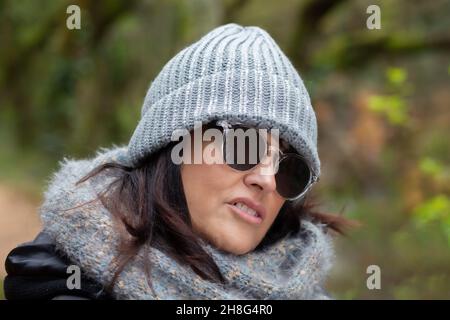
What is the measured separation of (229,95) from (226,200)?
11.5 inches

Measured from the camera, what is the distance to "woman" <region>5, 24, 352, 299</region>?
5.75 ft

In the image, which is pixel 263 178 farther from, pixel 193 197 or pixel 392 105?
pixel 392 105

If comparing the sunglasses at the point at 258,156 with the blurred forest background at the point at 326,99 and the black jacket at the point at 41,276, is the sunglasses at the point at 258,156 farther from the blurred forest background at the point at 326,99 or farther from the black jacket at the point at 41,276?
the blurred forest background at the point at 326,99

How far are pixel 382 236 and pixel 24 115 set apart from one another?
5529 millimetres

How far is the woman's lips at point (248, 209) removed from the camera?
181 centimetres

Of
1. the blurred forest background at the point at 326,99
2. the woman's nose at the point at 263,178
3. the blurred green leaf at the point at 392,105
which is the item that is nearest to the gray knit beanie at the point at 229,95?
the woman's nose at the point at 263,178

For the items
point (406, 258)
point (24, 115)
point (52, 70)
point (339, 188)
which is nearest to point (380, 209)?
point (339, 188)

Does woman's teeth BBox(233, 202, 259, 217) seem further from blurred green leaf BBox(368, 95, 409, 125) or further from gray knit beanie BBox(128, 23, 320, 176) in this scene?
blurred green leaf BBox(368, 95, 409, 125)

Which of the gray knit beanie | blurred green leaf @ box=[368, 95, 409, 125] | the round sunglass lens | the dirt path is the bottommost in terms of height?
the dirt path

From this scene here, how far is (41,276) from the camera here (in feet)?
5.82

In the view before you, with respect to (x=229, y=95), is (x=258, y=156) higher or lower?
lower

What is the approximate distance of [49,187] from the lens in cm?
199

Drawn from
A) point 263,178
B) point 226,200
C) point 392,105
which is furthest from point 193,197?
point 392,105

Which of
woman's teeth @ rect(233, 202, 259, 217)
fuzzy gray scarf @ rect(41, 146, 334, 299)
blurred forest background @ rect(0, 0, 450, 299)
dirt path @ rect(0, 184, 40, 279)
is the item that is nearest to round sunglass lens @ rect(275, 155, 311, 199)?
woman's teeth @ rect(233, 202, 259, 217)
